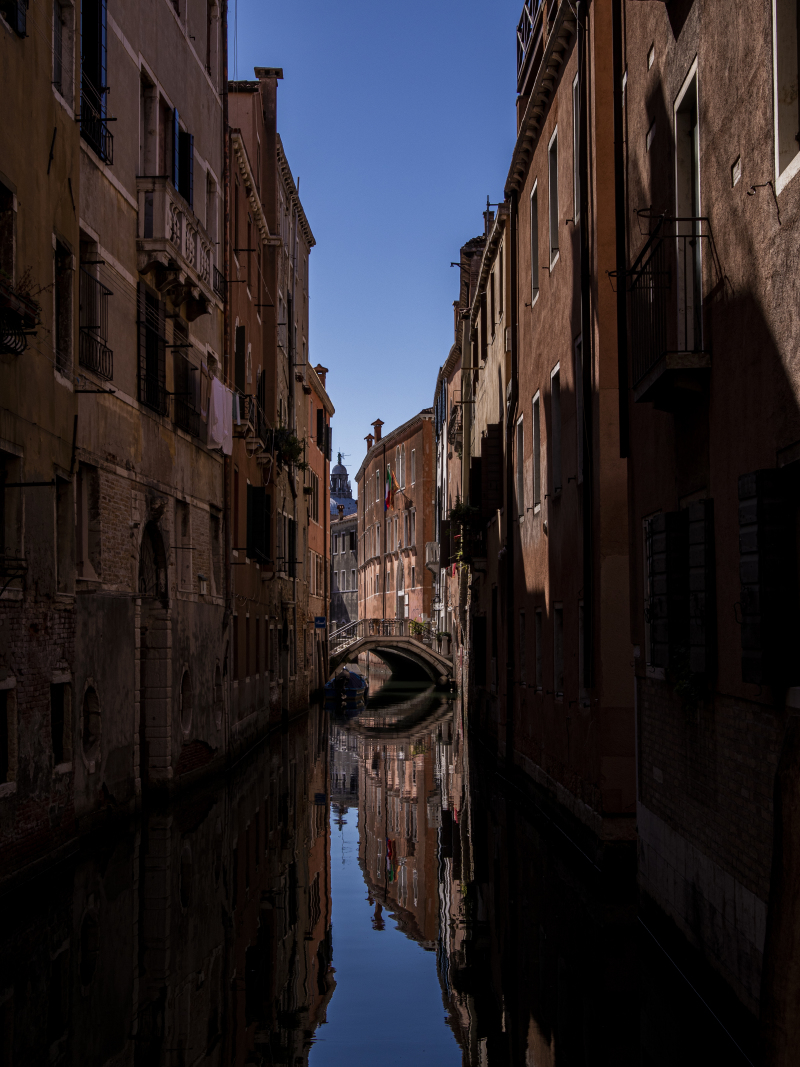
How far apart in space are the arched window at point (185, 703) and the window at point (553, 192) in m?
8.22

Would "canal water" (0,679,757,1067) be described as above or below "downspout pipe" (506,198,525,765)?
below

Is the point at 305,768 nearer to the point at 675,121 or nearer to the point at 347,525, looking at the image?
the point at 675,121

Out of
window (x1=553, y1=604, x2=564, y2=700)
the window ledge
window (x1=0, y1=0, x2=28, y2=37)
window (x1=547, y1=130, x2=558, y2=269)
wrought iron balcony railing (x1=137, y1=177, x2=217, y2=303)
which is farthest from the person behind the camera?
wrought iron balcony railing (x1=137, y1=177, x2=217, y2=303)

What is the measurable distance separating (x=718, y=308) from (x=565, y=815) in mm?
8164

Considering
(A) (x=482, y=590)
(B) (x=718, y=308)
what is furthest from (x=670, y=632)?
(A) (x=482, y=590)

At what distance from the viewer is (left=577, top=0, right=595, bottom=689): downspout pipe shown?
13.6m

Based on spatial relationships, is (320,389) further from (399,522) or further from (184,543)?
(184,543)

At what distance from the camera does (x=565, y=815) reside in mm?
14906

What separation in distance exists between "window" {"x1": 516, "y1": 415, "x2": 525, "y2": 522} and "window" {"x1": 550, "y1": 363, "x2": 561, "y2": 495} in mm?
3441

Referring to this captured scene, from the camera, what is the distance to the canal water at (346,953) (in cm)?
679

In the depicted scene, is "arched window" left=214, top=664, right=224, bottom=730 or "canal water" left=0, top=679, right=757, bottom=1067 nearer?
"canal water" left=0, top=679, right=757, bottom=1067

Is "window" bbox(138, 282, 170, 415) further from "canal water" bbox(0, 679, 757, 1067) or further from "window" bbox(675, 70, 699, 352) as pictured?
"window" bbox(675, 70, 699, 352)

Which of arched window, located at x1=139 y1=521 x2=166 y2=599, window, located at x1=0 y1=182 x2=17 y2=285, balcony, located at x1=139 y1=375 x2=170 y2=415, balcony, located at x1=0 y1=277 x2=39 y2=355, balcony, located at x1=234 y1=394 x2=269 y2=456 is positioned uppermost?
balcony, located at x1=234 y1=394 x2=269 y2=456

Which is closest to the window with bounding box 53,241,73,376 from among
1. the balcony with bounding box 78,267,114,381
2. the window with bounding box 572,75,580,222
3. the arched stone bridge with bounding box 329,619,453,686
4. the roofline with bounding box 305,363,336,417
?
the balcony with bounding box 78,267,114,381
